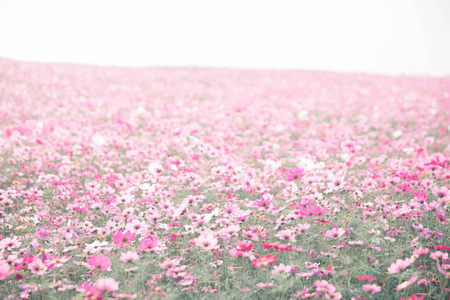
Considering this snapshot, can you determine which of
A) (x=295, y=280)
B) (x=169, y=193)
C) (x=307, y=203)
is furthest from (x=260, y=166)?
(x=295, y=280)

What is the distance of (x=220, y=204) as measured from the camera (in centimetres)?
357

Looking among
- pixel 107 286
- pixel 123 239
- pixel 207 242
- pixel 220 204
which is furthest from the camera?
pixel 220 204

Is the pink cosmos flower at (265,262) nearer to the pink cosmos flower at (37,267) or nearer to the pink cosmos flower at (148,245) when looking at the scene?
the pink cosmos flower at (148,245)

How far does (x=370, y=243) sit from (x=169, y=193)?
2.00 m

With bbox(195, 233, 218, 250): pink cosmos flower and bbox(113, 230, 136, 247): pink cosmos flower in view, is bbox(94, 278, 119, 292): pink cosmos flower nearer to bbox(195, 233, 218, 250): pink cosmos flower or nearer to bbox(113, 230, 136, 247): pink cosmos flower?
bbox(113, 230, 136, 247): pink cosmos flower

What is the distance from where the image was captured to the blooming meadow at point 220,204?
2.26 meters

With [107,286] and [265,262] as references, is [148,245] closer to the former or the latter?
[107,286]

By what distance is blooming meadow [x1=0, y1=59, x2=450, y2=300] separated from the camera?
7.40 feet

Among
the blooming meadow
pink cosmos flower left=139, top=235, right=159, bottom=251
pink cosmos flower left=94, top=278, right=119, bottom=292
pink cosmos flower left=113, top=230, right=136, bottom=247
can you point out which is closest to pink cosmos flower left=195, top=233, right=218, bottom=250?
the blooming meadow

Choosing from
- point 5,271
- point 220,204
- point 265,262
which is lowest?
point 220,204

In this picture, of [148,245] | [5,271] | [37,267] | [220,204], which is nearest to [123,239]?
[148,245]

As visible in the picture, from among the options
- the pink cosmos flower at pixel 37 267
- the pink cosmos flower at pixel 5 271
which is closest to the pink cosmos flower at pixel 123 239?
the pink cosmos flower at pixel 37 267

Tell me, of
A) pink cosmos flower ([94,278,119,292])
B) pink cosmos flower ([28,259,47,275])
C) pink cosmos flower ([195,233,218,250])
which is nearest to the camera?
pink cosmos flower ([94,278,119,292])

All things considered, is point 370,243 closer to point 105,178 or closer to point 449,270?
point 449,270
